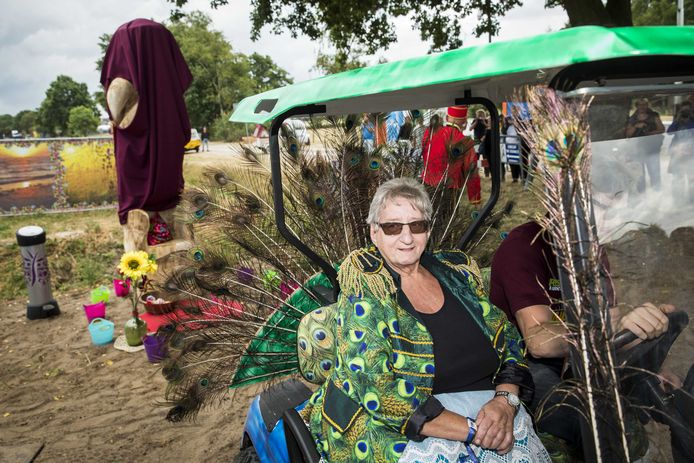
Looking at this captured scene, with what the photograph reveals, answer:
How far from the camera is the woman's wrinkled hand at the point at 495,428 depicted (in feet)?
6.13

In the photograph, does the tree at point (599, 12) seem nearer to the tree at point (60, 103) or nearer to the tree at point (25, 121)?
the tree at point (60, 103)

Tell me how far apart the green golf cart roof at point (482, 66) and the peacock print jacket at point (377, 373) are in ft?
2.28

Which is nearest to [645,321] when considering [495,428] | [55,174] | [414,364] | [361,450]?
[495,428]

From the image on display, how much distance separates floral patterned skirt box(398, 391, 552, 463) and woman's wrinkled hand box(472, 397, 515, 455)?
1.2 inches

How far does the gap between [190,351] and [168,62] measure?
381 centimetres

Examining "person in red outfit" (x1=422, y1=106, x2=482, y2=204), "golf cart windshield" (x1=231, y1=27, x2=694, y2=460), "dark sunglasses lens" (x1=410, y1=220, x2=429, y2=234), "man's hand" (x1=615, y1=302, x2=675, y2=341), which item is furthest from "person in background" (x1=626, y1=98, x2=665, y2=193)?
"person in red outfit" (x1=422, y1=106, x2=482, y2=204)

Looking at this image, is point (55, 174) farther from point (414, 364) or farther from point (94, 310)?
point (414, 364)

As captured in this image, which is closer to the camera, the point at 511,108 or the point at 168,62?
the point at 511,108

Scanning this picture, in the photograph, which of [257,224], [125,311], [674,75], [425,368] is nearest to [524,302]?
[425,368]

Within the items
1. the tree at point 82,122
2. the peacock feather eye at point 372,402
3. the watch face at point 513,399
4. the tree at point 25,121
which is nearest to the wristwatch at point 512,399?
the watch face at point 513,399

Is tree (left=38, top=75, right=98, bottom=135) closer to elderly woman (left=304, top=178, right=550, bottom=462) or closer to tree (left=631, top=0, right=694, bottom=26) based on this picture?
tree (left=631, top=0, right=694, bottom=26)

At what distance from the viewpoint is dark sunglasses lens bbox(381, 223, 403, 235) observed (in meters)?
2.17

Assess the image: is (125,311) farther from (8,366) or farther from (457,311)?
(457,311)

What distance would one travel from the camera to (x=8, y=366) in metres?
5.13
